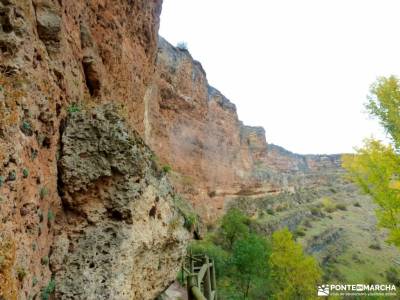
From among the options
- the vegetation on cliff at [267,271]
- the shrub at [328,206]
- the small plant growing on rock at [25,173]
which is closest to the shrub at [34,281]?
the small plant growing on rock at [25,173]

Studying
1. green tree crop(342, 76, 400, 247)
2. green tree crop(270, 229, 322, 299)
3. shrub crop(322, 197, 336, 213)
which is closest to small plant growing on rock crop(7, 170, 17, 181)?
green tree crop(342, 76, 400, 247)

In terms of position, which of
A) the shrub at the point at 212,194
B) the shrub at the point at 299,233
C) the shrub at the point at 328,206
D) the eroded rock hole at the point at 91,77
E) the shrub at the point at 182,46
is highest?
Answer: the shrub at the point at 182,46

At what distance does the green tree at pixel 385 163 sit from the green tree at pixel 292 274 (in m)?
7.13

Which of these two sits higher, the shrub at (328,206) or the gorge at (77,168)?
the gorge at (77,168)

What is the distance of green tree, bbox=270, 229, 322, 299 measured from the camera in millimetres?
14695

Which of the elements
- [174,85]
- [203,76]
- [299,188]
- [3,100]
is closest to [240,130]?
[203,76]

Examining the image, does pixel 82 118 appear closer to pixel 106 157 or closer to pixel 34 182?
pixel 106 157

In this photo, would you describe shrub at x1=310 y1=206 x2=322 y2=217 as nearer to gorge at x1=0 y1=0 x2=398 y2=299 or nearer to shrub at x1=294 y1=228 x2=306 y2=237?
shrub at x1=294 y1=228 x2=306 y2=237

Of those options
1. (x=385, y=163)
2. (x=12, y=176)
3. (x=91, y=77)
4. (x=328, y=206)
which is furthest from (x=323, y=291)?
(x=328, y=206)

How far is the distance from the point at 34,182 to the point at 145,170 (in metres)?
1.62

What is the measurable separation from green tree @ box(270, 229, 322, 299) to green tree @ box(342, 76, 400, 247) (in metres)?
A: 7.13

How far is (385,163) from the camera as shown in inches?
356

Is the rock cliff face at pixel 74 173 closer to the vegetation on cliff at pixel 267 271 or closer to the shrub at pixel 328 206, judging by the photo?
the vegetation on cliff at pixel 267 271

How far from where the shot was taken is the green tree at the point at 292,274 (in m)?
14.7
